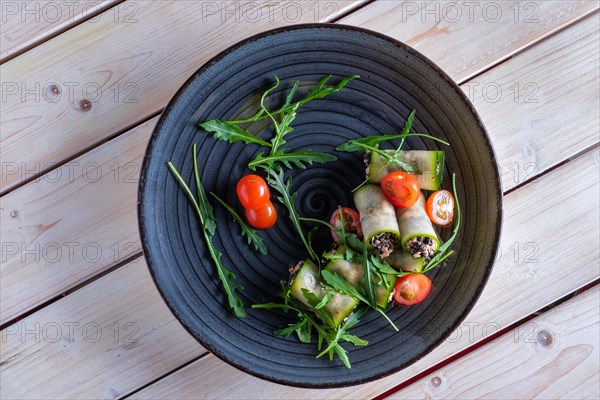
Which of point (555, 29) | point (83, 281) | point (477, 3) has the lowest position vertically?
point (83, 281)

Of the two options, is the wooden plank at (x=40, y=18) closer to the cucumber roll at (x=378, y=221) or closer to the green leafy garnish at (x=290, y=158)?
the green leafy garnish at (x=290, y=158)

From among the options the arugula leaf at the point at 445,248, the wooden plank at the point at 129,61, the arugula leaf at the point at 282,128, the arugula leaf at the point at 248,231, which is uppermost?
the wooden plank at the point at 129,61

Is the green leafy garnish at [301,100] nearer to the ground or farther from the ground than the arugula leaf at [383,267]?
farther from the ground

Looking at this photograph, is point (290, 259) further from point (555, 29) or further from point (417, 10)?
point (555, 29)

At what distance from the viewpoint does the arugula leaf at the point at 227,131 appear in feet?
3.75

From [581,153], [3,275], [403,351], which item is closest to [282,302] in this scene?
[403,351]

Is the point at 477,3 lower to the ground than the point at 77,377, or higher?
higher

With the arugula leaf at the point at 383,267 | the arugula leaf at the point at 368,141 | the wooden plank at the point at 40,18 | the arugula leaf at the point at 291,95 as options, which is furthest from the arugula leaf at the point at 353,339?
the wooden plank at the point at 40,18

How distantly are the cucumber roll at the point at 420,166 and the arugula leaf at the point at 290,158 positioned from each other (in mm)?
86

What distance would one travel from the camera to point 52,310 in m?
1.30

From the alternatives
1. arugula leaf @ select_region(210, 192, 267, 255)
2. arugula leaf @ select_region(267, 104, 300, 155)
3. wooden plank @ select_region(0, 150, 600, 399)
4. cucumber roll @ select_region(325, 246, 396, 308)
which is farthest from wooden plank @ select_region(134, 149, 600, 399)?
arugula leaf @ select_region(267, 104, 300, 155)

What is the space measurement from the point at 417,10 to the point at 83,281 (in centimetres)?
97

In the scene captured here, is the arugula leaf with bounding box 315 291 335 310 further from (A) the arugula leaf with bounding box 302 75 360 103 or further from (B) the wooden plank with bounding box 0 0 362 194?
(B) the wooden plank with bounding box 0 0 362 194

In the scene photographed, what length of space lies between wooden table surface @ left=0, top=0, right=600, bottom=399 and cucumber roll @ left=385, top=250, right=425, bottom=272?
258 mm
